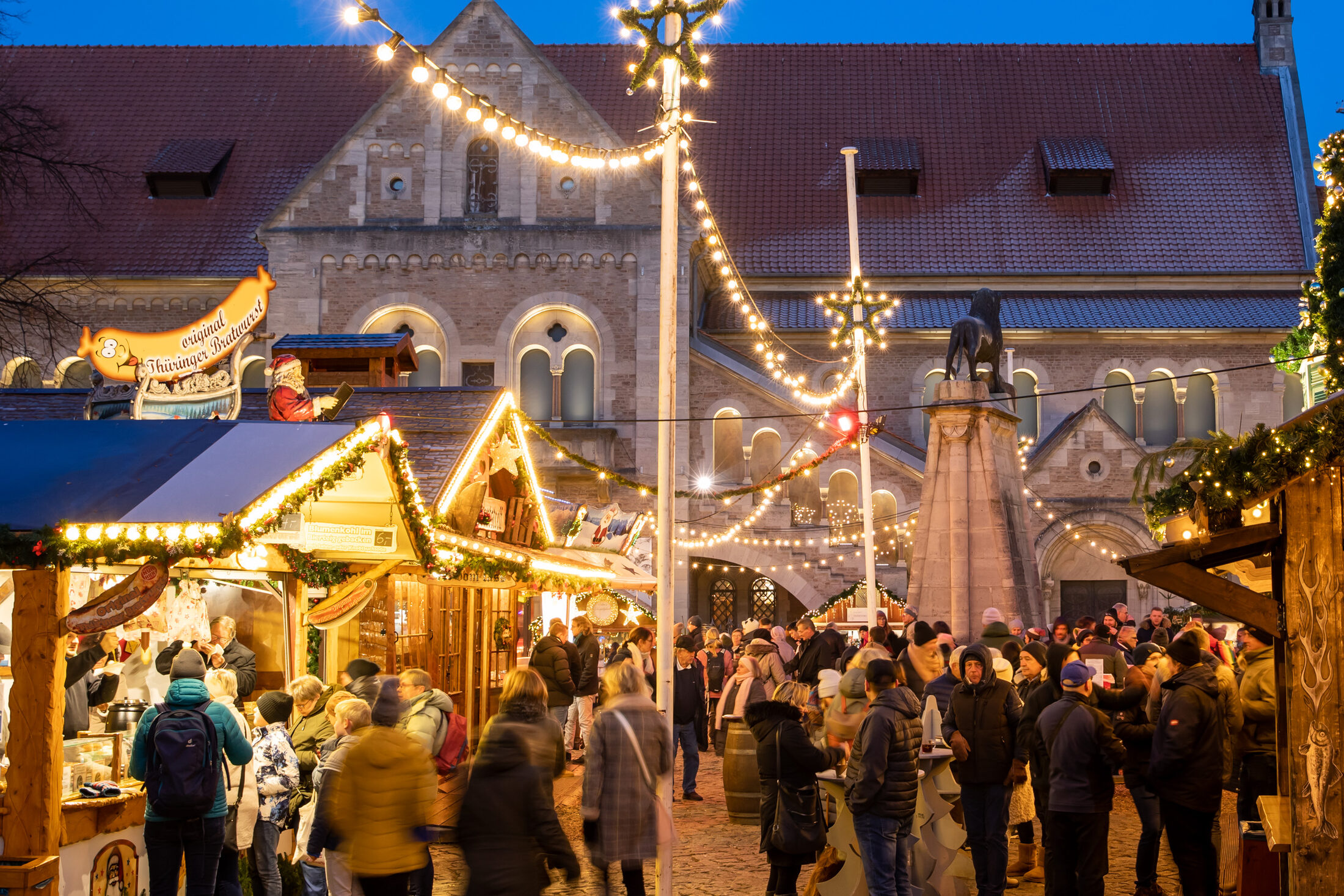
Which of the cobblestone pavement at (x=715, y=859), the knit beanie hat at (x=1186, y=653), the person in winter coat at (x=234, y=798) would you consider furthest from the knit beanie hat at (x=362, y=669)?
the knit beanie hat at (x=1186, y=653)

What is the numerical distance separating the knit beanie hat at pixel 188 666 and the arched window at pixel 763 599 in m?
25.6

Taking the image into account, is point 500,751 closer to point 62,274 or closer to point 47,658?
point 47,658

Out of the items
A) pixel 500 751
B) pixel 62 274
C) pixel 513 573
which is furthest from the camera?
pixel 62 274

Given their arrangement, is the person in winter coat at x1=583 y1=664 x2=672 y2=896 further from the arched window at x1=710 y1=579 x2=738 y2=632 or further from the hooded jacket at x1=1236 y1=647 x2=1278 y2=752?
the arched window at x1=710 y1=579 x2=738 y2=632

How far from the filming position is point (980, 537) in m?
17.8

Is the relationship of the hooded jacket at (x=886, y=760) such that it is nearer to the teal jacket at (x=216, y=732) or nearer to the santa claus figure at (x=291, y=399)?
the teal jacket at (x=216, y=732)

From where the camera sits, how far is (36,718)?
7523 millimetres

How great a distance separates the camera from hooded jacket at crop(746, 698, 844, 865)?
840 cm

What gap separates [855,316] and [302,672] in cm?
1163

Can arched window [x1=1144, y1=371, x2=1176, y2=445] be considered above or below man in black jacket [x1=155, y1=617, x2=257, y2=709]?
above

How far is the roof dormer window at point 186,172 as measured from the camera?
3397 centimetres

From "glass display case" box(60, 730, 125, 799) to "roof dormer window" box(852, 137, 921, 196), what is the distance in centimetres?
2852

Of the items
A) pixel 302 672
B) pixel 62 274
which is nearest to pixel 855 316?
Answer: pixel 302 672

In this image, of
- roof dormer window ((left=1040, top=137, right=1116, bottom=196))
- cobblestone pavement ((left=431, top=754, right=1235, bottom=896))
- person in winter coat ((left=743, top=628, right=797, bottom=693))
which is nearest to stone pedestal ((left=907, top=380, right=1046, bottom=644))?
person in winter coat ((left=743, top=628, right=797, bottom=693))
